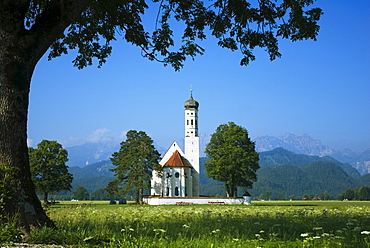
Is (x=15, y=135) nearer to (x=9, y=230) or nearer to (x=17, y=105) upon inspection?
(x=17, y=105)

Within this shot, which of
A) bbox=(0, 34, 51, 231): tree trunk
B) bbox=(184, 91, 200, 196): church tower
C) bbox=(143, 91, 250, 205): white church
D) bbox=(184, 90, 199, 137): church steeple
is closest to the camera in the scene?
bbox=(0, 34, 51, 231): tree trunk

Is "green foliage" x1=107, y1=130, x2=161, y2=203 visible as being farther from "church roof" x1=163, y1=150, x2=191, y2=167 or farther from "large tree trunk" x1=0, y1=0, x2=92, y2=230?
"large tree trunk" x1=0, y1=0, x2=92, y2=230

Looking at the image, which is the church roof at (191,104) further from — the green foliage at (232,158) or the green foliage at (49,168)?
the green foliage at (49,168)

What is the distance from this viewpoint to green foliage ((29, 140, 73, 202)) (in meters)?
61.2

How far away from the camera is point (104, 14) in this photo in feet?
42.3

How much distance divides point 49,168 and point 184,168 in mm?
25641

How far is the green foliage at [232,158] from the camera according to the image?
207 ft

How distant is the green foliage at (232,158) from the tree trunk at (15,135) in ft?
177

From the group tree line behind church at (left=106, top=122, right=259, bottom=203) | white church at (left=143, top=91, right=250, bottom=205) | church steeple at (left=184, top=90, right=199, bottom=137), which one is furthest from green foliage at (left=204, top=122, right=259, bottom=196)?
church steeple at (left=184, top=90, right=199, bottom=137)

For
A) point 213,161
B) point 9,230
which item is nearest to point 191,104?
point 213,161

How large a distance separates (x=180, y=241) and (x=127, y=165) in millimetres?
58156

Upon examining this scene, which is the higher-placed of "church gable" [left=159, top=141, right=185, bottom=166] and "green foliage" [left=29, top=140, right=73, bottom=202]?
"church gable" [left=159, top=141, right=185, bottom=166]

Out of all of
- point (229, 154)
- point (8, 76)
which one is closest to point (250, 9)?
point (8, 76)

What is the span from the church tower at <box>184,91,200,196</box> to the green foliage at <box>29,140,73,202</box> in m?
27.2
